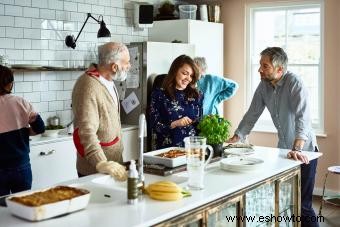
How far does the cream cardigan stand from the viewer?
8.51ft

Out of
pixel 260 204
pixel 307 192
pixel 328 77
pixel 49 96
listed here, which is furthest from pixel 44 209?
pixel 328 77

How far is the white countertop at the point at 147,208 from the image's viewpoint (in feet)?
5.96

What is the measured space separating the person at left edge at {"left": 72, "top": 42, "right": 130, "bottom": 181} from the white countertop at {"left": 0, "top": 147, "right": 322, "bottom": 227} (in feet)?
0.70

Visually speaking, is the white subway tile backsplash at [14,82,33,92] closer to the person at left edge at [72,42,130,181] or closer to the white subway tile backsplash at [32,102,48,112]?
the white subway tile backsplash at [32,102,48,112]

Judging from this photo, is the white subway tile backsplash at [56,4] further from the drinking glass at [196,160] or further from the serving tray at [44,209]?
the serving tray at [44,209]

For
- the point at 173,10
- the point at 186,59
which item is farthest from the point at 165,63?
the point at 186,59

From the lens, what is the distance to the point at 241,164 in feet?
8.95

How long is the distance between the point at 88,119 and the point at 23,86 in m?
2.11

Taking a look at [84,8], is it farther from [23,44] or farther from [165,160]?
[165,160]

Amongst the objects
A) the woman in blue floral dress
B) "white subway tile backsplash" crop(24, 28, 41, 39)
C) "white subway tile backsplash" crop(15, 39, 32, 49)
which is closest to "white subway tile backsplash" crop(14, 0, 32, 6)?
"white subway tile backsplash" crop(24, 28, 41, 39)

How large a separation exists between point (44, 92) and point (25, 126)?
4.56 feet

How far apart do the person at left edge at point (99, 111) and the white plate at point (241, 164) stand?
0.62 meters

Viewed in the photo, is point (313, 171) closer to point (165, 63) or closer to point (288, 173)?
point (288, 173)

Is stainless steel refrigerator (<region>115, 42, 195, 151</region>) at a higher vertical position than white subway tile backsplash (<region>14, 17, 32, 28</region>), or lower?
lower
